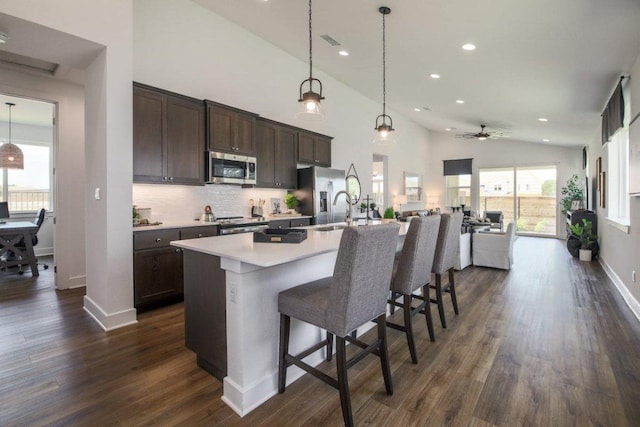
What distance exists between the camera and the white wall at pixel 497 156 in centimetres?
939

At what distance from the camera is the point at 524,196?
10016 mm

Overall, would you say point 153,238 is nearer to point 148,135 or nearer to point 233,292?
point 148,135

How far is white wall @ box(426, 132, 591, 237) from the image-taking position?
9.39m

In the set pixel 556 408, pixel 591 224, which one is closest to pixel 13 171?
pixel 556 408

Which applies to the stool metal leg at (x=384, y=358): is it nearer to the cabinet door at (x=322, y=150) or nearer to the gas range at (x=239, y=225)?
the gas range at (x=239, y=225)

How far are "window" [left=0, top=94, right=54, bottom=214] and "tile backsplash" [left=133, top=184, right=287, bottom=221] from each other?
15.1ft

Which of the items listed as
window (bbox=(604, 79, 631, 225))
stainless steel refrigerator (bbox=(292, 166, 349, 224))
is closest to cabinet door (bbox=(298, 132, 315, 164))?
stainless steel refrigerator (bbox=(292, 166, 349, 224))

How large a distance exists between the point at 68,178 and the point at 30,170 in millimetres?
4066

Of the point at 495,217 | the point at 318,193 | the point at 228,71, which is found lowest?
the point at 495,217

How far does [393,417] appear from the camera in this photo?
1.74 meters

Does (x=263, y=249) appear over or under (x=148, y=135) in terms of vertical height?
under

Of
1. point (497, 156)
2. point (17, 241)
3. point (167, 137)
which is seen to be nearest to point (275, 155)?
point (167, 137)

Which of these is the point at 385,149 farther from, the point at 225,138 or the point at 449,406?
the point at 449,406

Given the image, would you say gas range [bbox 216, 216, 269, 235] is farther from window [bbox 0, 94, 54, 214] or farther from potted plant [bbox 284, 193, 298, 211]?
window [bbox 0, 94, 54, 214]
